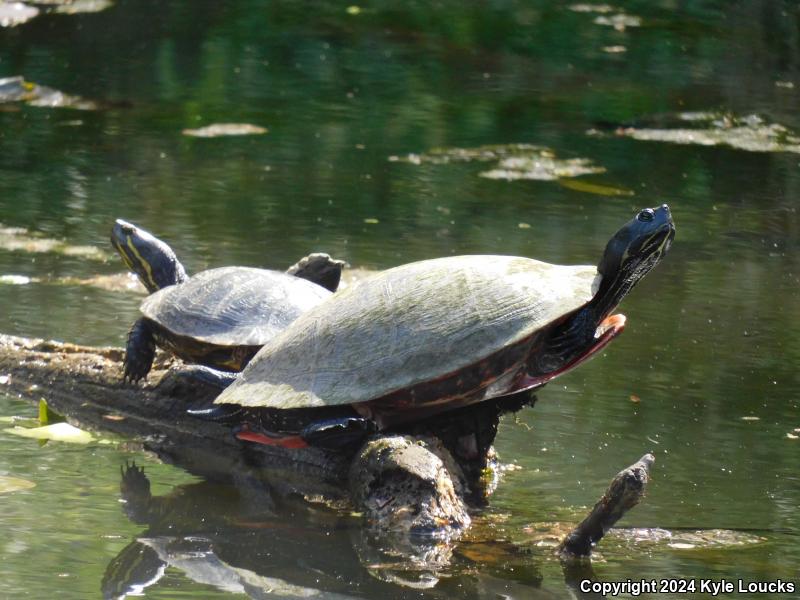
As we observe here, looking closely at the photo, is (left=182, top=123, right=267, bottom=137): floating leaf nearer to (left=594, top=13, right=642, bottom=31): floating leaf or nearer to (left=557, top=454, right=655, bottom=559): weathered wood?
(left=594, top=13, right=642, bottom=31): floating leaf

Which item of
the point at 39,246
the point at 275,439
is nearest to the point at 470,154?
the point at 39,246

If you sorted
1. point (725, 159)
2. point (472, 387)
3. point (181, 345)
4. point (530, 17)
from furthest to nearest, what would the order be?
point (530, 17) < point (725, 159) < point (181, 345) < point (472, 387)

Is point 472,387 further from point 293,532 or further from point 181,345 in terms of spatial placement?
point 181,345

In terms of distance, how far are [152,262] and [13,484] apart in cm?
179

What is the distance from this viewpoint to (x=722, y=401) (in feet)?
16.0

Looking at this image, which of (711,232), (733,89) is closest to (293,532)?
(711,232)

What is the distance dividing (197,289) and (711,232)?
3987mm

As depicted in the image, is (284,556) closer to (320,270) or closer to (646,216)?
(646,216)

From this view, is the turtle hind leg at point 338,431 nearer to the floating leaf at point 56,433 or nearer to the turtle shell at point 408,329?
the turtle shell at point 408,329

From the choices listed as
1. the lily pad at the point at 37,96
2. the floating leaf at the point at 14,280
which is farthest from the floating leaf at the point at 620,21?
the floating leaf at the point at 14,280

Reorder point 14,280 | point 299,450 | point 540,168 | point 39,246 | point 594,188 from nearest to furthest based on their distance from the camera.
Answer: point 299,450, point 14,280, point 39,246, point 594,188, point 540,168

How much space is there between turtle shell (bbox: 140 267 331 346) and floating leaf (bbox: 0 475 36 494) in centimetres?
86

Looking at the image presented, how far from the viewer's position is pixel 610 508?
3.24m

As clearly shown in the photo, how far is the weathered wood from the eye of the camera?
319 cm
